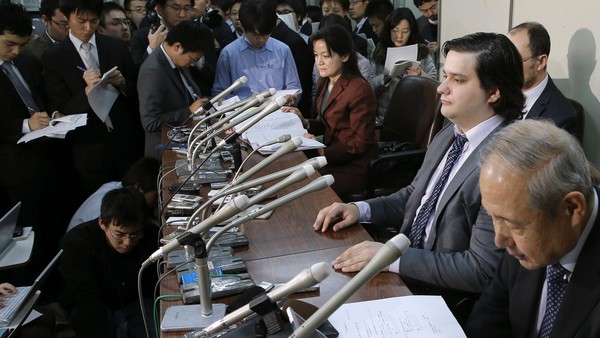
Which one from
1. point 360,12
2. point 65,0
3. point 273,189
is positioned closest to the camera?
point 273,189

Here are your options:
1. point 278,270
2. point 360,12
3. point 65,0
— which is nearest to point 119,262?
point 278,270

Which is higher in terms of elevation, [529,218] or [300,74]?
[529,218]

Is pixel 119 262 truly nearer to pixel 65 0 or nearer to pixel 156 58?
pixel 156 58

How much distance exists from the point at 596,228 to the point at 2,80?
2820mm

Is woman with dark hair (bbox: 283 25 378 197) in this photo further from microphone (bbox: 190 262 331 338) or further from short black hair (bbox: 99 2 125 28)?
short black hair (bbox: 99 2 125 28)

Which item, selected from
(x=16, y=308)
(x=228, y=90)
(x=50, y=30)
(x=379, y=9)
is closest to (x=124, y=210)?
(x=16, y=308)

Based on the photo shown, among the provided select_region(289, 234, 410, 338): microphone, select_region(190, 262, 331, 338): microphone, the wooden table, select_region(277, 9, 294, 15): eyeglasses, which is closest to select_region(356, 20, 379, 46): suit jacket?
select_region(277, 9, 294, 15): eyeglasses

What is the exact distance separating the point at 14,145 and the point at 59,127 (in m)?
0.29

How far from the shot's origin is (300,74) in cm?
458

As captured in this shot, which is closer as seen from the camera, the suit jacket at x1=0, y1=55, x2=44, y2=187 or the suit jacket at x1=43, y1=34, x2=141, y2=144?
the suit jacket at x1=0, y1=55, x2=44, y2=187

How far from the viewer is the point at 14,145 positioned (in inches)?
118

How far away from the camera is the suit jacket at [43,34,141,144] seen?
10.6 ft

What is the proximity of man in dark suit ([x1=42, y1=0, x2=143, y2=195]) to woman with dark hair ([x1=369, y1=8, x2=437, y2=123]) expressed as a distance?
1688 millimetres

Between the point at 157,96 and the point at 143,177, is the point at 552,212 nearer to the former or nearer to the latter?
the point at 143,177
